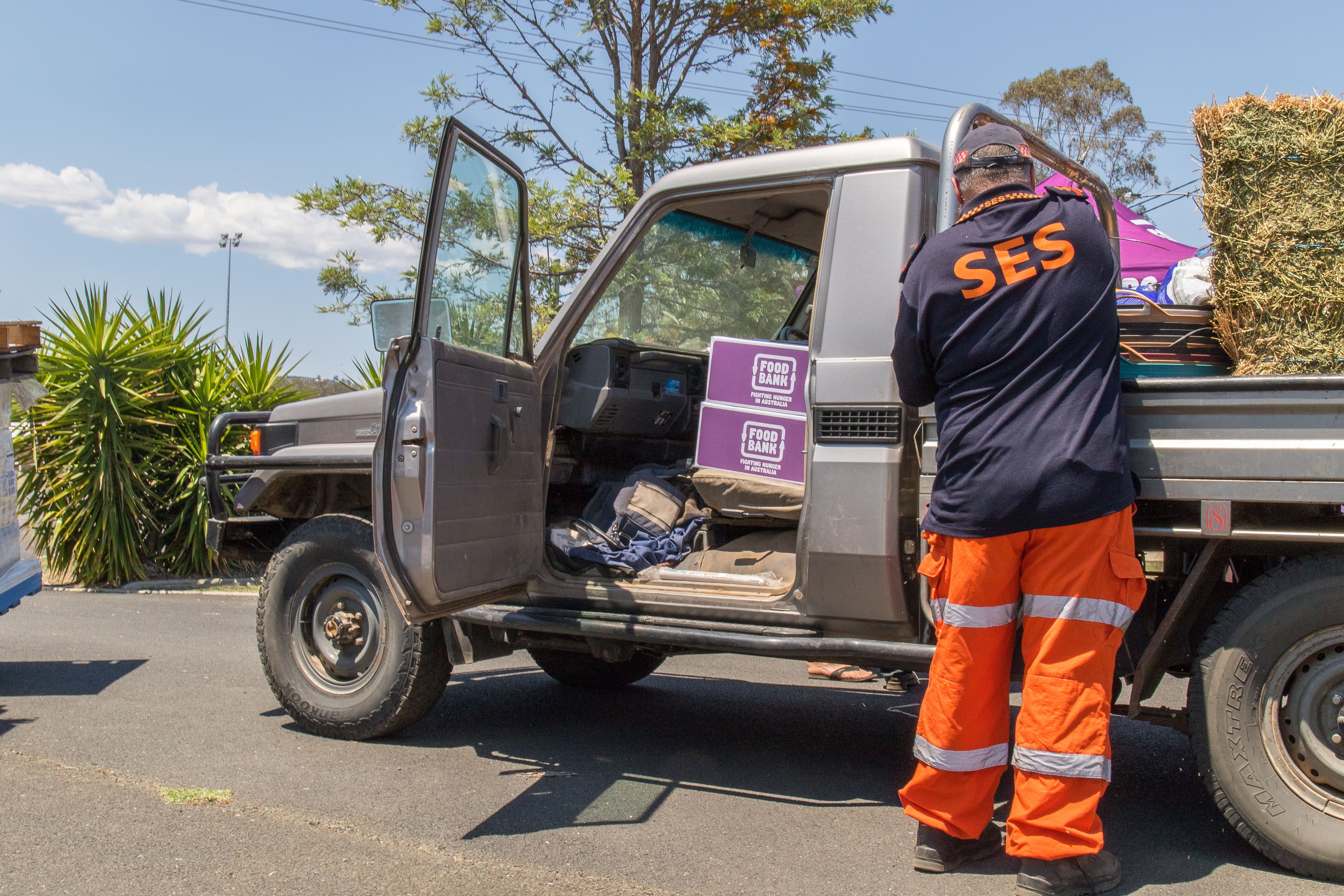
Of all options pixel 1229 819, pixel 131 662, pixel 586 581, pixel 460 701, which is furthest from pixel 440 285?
pixel 131 662

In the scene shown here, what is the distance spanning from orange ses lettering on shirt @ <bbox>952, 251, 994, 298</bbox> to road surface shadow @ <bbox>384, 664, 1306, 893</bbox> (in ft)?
5.41

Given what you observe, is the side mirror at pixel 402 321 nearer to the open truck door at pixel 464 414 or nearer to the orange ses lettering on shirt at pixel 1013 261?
the open truck door at pixel 464 414

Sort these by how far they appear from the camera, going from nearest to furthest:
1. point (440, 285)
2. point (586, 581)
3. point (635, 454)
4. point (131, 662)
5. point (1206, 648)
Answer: point (1206, 648) < point (440, 285) < point (586, 581) < point (635, 454) < point (131, 662)

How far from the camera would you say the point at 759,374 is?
12.3 feet

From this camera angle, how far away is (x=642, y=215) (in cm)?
→ 390

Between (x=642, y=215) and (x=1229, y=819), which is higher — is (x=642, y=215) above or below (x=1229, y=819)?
above

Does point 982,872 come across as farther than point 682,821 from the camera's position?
No

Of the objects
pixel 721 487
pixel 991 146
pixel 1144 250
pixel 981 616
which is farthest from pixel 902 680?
pixel 1144 250

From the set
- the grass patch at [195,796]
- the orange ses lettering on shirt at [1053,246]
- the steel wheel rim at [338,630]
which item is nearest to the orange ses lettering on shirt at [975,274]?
the orange ses lettering on shirt at [1053,246]

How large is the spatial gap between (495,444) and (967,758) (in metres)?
1.90

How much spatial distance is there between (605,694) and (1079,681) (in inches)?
115

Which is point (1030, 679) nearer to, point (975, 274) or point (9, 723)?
point (975, 274)

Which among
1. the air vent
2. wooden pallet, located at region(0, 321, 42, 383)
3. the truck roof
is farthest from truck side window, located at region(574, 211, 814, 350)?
wooden pallet, located at region(0, 321, 42, 383)

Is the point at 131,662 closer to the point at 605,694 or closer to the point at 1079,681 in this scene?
the point at 605,694
